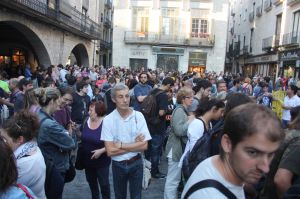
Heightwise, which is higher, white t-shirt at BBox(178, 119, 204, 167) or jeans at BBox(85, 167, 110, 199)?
white t-shirt at BBox(178, 119, 204, 167)

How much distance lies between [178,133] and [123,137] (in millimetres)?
966

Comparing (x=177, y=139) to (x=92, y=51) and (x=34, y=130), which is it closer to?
(x=34, y=130)

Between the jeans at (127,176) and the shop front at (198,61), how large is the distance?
30.0 meters

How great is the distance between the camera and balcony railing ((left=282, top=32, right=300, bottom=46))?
21103 millimetres

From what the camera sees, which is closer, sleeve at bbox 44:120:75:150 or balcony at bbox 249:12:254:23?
sleeve at bbox 44:120:75:150

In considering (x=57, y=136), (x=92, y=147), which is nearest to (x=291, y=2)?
(x=92, y=147)

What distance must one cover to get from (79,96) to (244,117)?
5.87m

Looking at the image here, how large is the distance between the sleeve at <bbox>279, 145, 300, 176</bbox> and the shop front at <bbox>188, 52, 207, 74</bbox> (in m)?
31.5

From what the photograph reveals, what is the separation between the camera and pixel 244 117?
1.45 meters

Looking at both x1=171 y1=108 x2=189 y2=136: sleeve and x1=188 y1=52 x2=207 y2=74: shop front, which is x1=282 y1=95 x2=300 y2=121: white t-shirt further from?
x1=188 y1=52 x2=207 y2=74: shop front

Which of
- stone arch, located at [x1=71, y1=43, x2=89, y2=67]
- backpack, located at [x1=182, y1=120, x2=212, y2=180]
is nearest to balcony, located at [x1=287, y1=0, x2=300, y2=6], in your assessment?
stone arch, located at [x1=71, y1=43, x2=89, y2=67]

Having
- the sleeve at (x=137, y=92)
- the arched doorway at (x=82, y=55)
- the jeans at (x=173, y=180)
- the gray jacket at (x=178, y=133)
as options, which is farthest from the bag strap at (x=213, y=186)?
the arched doorway at (x=82, y=55)

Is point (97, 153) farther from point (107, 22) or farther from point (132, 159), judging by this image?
point (107, 22)

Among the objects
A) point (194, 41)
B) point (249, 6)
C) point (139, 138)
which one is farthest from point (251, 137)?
point (249, 6)
